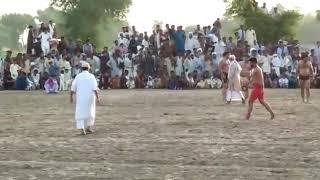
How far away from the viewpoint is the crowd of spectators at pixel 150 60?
96.9 feet

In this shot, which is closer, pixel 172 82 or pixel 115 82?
pixel 172 82

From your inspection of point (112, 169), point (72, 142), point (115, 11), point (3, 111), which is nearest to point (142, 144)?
point (72, 142)

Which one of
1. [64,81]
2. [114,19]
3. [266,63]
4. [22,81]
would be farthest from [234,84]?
[114,19]

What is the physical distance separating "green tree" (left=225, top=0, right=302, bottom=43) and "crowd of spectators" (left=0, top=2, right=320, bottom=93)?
411 centimetres

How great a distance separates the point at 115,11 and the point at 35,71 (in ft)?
75.3

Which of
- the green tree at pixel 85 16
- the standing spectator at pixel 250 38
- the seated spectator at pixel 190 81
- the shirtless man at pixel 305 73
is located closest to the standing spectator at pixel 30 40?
the seated spectator at pixel 190 81

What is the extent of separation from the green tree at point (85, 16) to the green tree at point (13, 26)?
4006 centimetres

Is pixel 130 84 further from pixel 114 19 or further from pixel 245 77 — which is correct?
pixel 114 19

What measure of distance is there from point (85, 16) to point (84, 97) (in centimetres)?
3324

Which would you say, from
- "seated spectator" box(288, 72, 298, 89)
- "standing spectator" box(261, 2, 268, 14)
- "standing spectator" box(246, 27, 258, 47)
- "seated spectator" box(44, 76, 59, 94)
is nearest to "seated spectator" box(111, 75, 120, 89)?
"seated spectator" box(44, 76, 59, 94)

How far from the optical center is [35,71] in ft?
95.9

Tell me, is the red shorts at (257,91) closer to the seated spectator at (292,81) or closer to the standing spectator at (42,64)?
the seated spectator at (292,81)

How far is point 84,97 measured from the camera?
14.1m

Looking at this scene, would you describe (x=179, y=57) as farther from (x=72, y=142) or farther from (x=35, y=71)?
(x=72, y=142)
